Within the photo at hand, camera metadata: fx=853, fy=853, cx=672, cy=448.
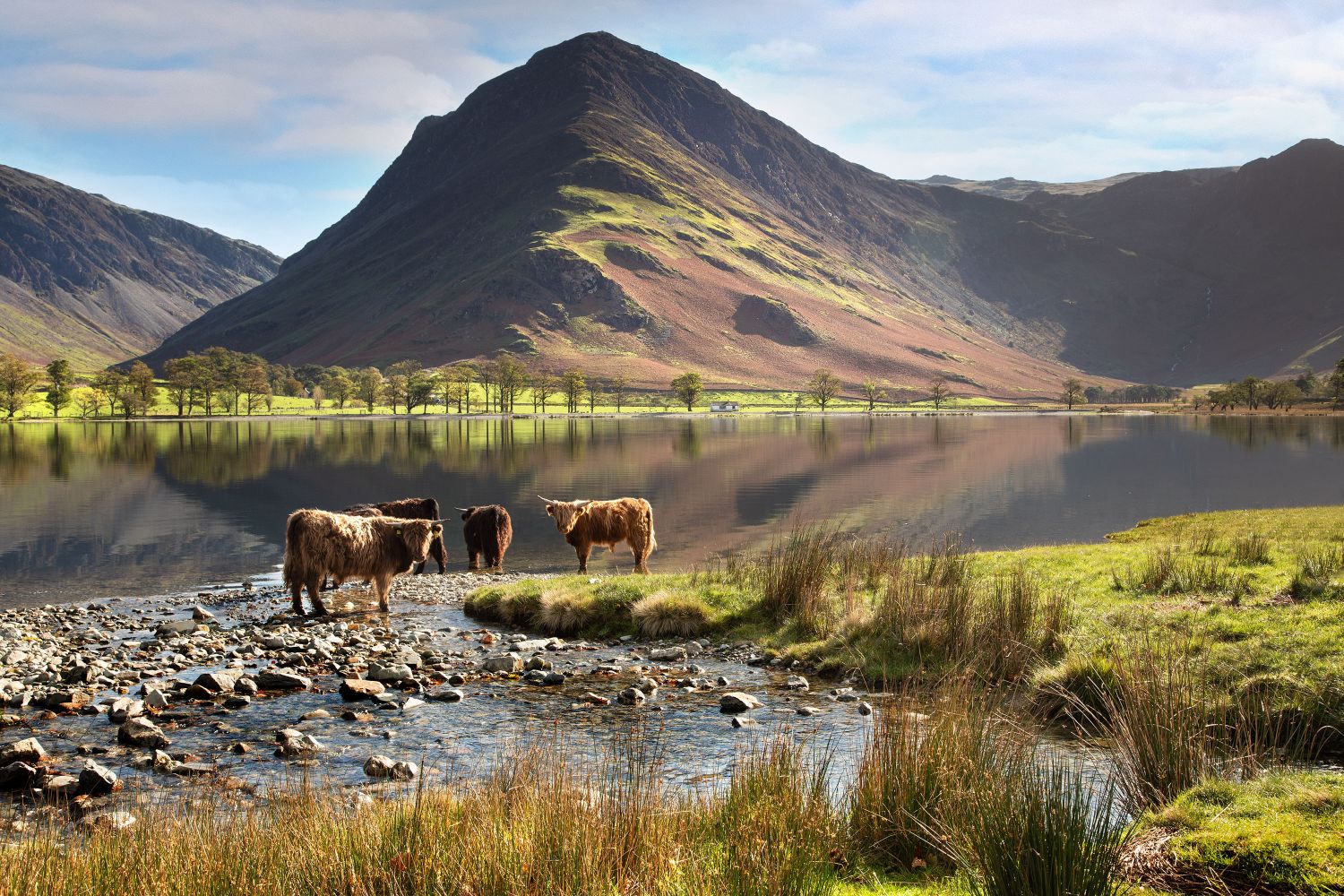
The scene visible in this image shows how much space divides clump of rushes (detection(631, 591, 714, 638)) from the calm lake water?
8.66 metres

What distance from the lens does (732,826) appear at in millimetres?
5816

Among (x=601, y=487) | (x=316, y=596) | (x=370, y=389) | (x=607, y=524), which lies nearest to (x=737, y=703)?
(x=316, y=596)

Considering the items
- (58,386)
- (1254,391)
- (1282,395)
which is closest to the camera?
(58,386)

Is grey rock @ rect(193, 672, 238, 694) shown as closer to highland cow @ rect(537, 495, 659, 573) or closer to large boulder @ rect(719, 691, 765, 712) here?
large boulder @ rect(719, 691, 765, 712)

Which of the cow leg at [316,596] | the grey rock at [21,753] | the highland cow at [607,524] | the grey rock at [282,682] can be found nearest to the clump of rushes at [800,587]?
the highland cow at [607,524]

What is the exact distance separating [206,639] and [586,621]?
7233 millimetres

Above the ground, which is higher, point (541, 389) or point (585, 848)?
point (541, 389)

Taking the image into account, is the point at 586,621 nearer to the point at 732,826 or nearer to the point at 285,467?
the point at 732,826

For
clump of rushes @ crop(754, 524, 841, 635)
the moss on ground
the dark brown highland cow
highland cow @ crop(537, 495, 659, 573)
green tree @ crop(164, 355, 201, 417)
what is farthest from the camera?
green tree @ crop(164, 355, 201, 417)

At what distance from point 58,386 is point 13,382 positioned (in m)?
11.5

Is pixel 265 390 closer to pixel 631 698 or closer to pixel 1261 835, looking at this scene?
pixel 631 698

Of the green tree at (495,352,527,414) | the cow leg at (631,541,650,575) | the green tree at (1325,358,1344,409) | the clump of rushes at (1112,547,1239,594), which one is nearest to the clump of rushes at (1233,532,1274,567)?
the clump of rushes at (1112,547,1239,594)

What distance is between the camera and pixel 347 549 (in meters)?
19.1

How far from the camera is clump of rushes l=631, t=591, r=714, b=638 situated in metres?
16.5
